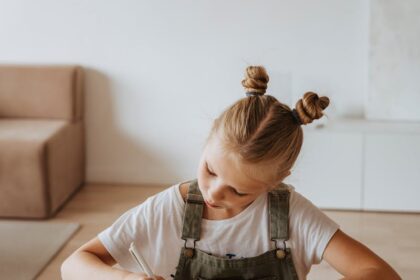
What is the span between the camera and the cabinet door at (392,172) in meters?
2.94

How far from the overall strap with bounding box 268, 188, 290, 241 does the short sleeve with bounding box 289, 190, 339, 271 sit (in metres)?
0.01

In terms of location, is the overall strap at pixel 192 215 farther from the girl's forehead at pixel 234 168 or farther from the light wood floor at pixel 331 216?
the light wood floor at pixel 331 216

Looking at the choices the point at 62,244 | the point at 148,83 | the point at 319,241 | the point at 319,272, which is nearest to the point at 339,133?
the point at 319,272

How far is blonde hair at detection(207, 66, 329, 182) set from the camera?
1.03 m

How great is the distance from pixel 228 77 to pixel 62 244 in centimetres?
127

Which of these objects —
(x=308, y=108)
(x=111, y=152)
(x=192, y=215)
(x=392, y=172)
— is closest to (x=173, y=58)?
(x=111, y=152)

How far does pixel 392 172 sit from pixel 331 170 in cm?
30

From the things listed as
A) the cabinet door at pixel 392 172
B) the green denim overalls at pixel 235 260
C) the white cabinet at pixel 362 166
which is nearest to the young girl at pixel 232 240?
the green denim overalls at pixel 235 260

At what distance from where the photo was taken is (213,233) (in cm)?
121

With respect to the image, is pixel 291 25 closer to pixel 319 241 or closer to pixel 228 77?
pixel 228 77

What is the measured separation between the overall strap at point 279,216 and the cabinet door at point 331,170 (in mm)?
1739

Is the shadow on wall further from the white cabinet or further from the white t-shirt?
the white t-shirt

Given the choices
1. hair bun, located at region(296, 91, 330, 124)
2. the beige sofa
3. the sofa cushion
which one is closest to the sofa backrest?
the beige sofa

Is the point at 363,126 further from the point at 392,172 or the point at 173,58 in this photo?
the point at 173,58
